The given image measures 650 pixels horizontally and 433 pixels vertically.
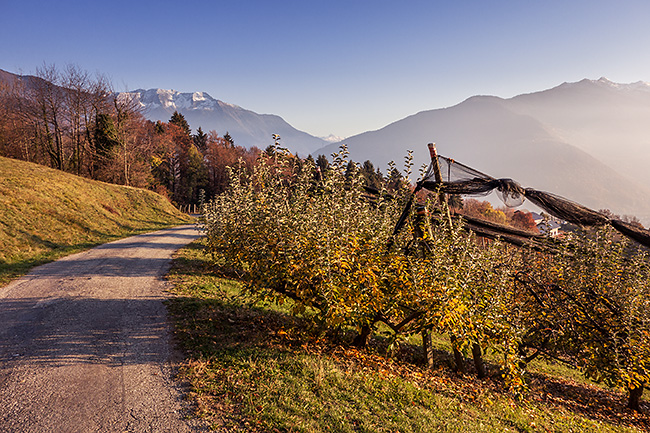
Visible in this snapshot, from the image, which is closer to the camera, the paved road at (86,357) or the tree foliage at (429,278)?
the paved road at (86,357)

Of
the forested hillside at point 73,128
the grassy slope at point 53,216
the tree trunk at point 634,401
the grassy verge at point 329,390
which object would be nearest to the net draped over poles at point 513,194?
the grassy verge at point 329,390

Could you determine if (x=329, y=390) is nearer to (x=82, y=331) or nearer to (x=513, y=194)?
(x=82, y=331)

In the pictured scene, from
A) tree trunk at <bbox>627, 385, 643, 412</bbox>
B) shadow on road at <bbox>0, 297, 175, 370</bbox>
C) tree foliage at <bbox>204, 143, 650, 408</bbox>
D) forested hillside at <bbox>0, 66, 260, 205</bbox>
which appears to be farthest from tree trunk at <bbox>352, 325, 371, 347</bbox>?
forested hillside at <bbox>0, 66, 260, 205</bbox>

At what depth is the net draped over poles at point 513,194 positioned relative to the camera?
7.95 m

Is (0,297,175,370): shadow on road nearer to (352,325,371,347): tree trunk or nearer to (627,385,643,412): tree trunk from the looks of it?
(352,325,371,347): tree trunk

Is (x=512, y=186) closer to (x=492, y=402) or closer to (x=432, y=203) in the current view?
(x=432, y=203)

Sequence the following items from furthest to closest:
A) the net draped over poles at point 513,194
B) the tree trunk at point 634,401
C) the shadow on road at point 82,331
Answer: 1. the tree trunk at point 634,401
2. the net draped over poles at point 513,194
3. the shadow on road at point 82,331

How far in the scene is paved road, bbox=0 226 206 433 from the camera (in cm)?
446

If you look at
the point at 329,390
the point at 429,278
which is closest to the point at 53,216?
the point at 329,390

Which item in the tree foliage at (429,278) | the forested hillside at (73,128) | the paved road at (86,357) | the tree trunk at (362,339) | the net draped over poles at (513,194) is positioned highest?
the forested hillside at (73,128)

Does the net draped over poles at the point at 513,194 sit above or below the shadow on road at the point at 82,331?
above

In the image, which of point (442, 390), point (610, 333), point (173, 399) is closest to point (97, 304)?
point (173, 399)

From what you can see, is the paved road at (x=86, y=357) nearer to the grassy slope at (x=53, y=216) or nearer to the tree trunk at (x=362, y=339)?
the grassy slope at (x=53, y=216)

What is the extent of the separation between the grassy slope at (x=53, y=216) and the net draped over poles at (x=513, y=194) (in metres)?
14.1
